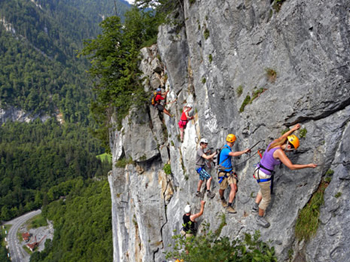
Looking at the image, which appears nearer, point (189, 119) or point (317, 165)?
point (317, 165)

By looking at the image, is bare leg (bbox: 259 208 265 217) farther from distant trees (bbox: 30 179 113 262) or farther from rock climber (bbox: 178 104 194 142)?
distant trees (bbox: 30 179 113 262)

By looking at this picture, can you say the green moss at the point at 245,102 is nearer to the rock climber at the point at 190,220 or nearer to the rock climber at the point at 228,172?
the rock climber at the point at 228,172

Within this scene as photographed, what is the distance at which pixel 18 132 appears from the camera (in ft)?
608

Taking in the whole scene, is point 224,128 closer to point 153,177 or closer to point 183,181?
point 183,181

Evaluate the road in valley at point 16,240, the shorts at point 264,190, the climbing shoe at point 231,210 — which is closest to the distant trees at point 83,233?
the road in valley at point 16,240

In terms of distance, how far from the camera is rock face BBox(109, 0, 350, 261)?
5684 millimetres

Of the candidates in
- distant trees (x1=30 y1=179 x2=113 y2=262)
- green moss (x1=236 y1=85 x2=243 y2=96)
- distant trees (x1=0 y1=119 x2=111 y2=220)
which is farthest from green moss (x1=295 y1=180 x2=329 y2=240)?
distant trees (x1=0 y1=119 x2=111 y2=220)

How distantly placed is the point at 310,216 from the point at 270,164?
153cm

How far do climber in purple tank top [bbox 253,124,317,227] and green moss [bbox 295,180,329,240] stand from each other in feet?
2.45

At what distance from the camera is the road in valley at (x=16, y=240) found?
80.5 m

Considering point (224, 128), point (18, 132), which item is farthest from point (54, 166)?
point (224, 128)

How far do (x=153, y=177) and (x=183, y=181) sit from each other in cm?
460

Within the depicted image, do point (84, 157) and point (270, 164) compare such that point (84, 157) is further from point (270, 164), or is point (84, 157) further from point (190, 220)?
point (270, 164)

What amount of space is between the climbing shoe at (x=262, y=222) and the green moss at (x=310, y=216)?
83 centimetres
